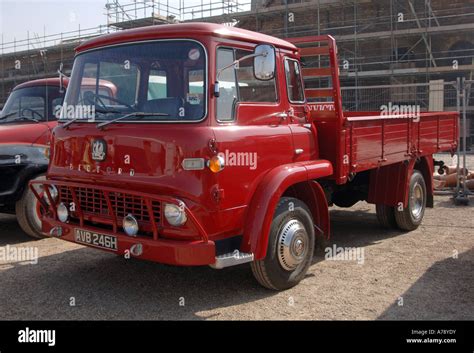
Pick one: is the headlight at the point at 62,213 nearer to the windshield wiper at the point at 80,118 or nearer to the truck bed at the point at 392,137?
the windshield wiper at the point at 80,118

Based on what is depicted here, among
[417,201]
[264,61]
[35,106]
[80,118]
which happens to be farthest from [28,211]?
[417,201]

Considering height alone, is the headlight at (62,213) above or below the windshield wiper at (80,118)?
below

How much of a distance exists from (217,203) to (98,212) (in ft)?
3.91

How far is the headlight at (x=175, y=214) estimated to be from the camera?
3.98m

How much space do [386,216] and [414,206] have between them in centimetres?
53

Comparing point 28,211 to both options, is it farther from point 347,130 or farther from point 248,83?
point 347,130

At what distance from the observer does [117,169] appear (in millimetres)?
4410

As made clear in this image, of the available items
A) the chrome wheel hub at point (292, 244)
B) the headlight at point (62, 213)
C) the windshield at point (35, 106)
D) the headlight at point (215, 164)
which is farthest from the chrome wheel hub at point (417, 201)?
the windshield at point (35, 106)

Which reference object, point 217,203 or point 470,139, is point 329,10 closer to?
point 470,139

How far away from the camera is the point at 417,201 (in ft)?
25.0

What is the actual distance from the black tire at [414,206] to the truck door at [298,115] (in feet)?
8.04

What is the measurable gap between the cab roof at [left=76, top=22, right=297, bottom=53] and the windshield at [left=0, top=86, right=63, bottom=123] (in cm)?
290

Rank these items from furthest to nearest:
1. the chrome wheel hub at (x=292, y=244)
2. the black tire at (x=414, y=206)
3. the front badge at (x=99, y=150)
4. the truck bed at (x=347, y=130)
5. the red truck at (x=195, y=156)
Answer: the black tire at (x=414, y=206) < the truck bed at (x=347, y=130) < the chrome wheel hub at (x=292, y=244) < the front badge at (x=99, y=150) < the red truck at (x=195, y=156)
